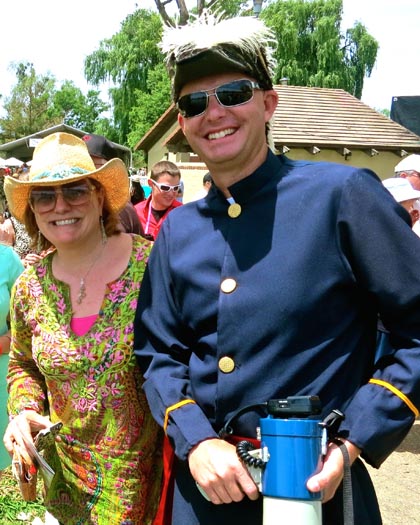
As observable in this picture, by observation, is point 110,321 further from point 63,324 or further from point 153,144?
point 153,144

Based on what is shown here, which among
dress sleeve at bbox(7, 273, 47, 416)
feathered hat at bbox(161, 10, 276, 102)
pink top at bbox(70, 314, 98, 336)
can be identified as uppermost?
feathered hat at bbox(161, 10, 276, 102)

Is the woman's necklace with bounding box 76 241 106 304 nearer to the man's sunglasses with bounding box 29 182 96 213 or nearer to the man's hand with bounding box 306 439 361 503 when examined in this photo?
the man's sunglasses with bounding box 29 182 96 213

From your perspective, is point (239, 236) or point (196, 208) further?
point (196, 208)

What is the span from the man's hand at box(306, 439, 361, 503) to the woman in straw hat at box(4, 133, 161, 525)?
0.91m

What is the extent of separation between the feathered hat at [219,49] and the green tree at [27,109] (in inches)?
1884

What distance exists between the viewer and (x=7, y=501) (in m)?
4.02

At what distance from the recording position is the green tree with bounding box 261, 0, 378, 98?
31.5m

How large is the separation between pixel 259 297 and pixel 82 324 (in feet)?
2.89

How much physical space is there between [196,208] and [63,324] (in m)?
0.72

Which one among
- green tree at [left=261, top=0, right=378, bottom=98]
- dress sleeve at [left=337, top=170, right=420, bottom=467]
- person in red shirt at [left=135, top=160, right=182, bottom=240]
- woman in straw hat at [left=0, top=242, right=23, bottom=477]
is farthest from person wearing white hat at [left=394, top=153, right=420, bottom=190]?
green tree at [left=261, top=0, right=378, bottom=98]

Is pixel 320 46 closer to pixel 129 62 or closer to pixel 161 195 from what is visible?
pixel 129 62

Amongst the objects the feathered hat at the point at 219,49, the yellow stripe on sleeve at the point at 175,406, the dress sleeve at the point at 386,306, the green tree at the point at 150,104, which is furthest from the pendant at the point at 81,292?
the green tree at the point at 150,104

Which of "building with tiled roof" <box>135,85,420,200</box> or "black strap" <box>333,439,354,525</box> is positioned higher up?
"black strap" <box>333,439,354,525</box>

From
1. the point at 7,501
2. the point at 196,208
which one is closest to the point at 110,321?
the point at 196,208
